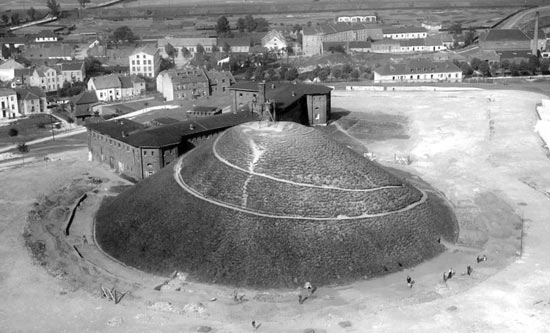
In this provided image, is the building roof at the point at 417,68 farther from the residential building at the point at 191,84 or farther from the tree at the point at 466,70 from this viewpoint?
the residential building at the point at 191,84

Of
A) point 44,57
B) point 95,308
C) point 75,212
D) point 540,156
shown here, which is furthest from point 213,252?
point 44,57

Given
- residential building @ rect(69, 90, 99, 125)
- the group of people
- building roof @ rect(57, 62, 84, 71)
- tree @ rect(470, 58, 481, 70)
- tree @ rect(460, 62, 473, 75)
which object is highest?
building roof @ rect(57, 62, 84, 71)

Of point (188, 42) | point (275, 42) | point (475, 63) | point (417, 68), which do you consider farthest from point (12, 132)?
point (275, 42)

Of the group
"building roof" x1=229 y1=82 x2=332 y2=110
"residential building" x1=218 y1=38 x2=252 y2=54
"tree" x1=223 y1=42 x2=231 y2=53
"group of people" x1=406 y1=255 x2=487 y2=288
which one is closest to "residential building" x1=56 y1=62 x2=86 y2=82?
"tree" x1=223 y1=42 x2=231 y2=53

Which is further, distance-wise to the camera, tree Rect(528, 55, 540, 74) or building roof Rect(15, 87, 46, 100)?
tree Rect(528, 55, 540, 74)

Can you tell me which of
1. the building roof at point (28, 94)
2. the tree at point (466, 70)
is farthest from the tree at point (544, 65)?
the building roof at point (28, 94)

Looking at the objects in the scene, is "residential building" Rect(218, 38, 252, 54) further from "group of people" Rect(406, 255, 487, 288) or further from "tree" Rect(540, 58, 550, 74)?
"group of people" Rect(406, 255, 487, 288)

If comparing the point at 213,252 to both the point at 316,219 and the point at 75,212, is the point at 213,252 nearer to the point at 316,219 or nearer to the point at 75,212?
the point at 316,219
